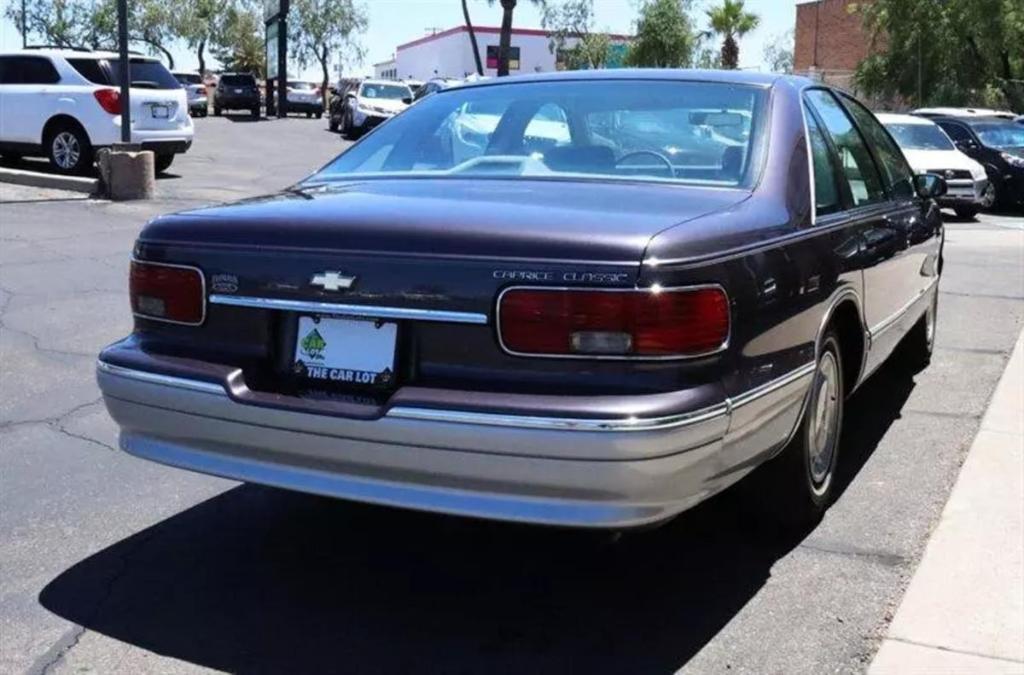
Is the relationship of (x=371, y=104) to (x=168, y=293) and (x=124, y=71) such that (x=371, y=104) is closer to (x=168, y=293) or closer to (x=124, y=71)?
(x=124, y=71)

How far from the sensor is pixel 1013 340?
8.36 m

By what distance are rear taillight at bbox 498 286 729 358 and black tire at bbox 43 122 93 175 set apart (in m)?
14.3

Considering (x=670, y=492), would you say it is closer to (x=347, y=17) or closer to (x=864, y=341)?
(x=864, y=341)

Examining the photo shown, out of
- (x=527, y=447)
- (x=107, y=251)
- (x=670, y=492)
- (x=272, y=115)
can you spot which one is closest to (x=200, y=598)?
(x=527, y=447)

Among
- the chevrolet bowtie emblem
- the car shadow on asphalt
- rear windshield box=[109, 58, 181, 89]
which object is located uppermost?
rear windshield box=[109, 58, 181, 89]

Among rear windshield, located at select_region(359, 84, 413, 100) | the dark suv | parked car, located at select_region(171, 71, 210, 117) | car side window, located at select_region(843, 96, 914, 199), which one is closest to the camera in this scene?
car side window, located at select_region(843, 96, 914, 199)

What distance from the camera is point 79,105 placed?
52.1ft

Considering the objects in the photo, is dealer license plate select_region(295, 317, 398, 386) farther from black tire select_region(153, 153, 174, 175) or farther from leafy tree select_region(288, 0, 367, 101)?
leafy tree select_region(288, 0, 367, 101)

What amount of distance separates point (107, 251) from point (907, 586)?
8.28 m

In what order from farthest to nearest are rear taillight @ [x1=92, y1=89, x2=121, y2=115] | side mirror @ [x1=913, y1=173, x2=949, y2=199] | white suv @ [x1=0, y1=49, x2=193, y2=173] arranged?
white suv @ [x1=0, y1=49, x2=193, y2=173], rear taillight @ [x1=92, y1=89, x2=121, y2=115], side mirror @ [x1=913, y1=173, x2=949, y2=199]

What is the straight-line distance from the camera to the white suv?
1587cm

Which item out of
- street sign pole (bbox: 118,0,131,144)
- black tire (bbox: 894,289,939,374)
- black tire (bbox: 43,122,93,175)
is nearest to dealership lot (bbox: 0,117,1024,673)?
black tire (bbox: 894,289,939,374)

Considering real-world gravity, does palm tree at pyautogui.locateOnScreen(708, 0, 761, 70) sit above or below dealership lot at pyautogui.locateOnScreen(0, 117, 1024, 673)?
above

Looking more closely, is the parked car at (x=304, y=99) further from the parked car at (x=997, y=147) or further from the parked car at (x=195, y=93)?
the parked car at (x=997, y=147)
